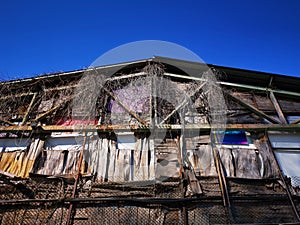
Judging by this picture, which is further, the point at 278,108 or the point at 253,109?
the point at 278,108

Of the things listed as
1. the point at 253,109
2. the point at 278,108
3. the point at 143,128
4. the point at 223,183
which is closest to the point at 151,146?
the point at 143,128

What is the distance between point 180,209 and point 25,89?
7.27 metres

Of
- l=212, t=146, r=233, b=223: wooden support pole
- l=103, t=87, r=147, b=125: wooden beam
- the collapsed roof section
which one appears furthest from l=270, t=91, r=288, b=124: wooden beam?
l=103, t=87, r=147, b=125: wooden beam

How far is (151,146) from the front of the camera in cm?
566

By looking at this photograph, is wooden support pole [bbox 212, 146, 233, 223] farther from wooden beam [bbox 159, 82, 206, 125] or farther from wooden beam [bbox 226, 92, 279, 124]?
wooden beam [bbox 226, 92, 279, 124]

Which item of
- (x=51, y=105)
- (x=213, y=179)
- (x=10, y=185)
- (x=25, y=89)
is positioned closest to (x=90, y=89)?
(x=51, y=105)

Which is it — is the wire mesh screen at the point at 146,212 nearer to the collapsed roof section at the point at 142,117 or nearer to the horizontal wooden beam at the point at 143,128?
the collapsed roof section at the point at 142,117

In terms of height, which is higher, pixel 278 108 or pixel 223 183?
pixel 278 108

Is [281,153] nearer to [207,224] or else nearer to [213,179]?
[213,179]

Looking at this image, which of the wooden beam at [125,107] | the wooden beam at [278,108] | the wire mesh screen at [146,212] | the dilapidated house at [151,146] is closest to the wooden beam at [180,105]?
the dilapidated house at [151,146]

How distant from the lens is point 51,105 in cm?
709

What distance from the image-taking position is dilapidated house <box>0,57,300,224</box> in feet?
15.0

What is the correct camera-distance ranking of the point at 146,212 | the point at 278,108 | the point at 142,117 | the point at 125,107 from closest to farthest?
the point at 146,212, the point at 142,117, the point at 125,107, the point at 278,108

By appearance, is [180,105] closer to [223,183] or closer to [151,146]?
[151,146]
